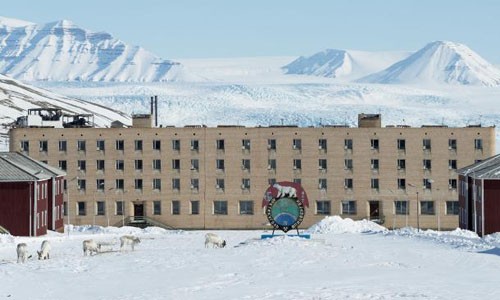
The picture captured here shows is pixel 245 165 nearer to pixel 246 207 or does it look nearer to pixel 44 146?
pixel 246 207

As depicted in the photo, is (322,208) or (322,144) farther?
(322,208)

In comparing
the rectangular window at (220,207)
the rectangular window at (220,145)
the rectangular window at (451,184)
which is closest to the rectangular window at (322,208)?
the rectangular window at (220,207)

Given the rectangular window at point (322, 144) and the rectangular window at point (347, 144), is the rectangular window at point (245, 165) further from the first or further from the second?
the rectangular window at point (347, 144)

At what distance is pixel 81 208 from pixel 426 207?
4042 cm

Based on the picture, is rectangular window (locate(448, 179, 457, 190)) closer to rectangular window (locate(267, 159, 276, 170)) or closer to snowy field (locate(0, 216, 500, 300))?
rectangular window (locate(267, 159, 276, 170))

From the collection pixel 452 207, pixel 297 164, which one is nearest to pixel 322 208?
pixel 297 164

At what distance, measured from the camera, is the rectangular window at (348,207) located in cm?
13850

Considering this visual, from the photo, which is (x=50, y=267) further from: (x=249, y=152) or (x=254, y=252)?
(x=249, y=152)

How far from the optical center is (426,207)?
139 m

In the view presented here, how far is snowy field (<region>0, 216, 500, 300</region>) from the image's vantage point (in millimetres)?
51594

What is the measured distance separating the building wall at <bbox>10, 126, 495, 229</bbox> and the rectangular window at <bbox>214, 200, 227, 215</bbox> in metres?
0.46

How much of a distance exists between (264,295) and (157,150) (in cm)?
8988

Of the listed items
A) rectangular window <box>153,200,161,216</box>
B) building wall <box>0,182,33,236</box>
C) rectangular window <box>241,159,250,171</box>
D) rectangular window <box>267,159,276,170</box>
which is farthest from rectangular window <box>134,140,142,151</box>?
building wall <box>0,182,33,236</box>

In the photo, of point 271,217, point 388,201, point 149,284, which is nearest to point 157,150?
point 388,201
